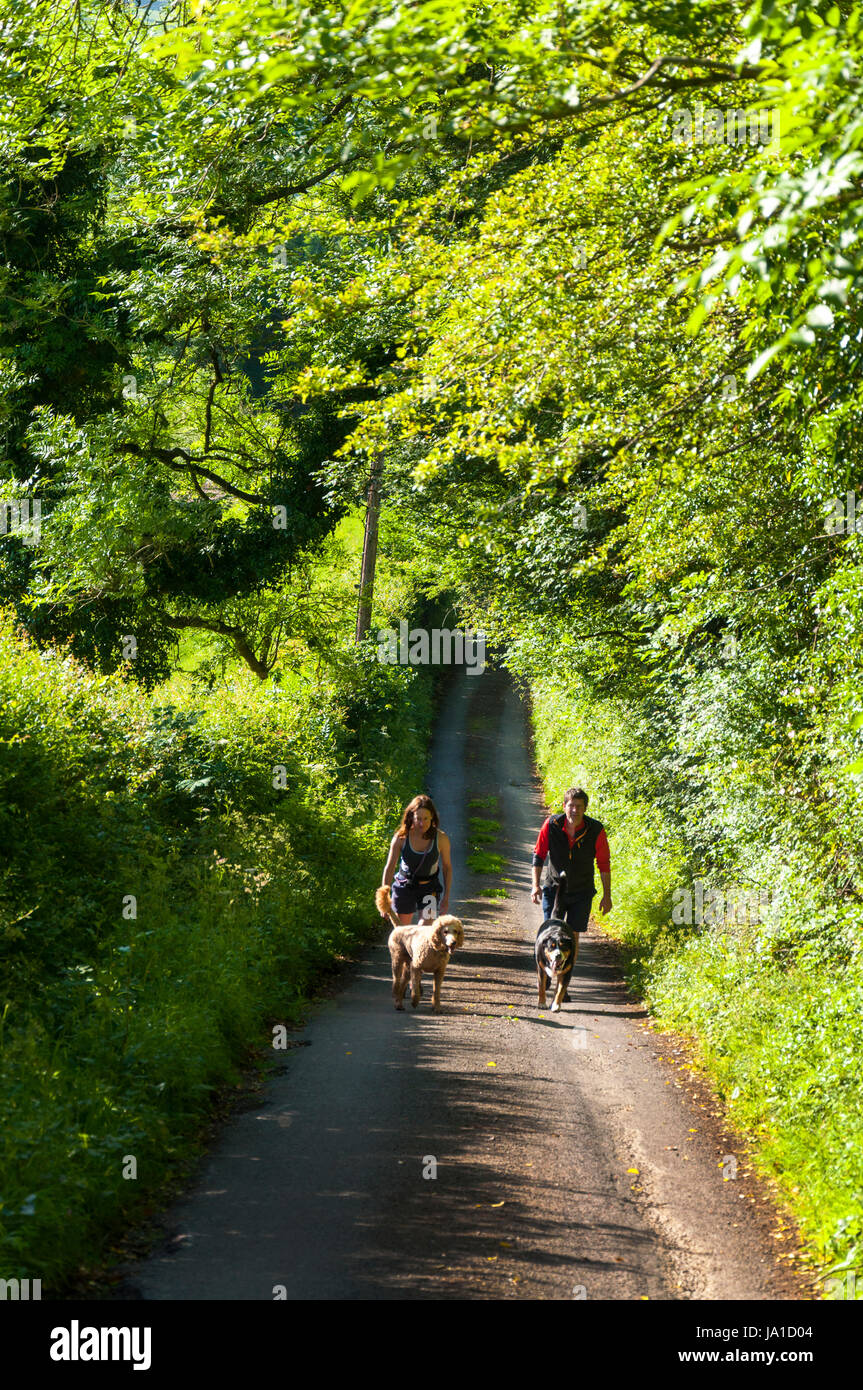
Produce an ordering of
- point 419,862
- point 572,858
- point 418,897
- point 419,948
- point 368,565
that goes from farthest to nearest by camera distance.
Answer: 1. point 368,565
2. point 572,858
3. point 418,897
4. point 419,862
5. point 419,948

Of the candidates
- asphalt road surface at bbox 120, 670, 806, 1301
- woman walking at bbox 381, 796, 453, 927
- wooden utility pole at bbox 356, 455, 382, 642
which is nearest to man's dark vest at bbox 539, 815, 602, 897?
woman walking at bbox 381, 796, 453, 927

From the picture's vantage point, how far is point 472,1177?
6582 mm

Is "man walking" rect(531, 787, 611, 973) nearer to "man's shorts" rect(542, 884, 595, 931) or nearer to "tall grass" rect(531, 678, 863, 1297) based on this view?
"man's shorts" rect(542, 884, 595, 931)

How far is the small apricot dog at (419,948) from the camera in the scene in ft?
30.5

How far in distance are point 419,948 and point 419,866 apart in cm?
79

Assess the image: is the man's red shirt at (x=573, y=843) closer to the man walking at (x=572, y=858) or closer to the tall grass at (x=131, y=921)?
the man walking at (x=572, y=858)

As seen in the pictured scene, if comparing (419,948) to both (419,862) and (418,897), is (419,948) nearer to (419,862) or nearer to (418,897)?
(418,897)

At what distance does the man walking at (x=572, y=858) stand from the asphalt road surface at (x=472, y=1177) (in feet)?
3.79

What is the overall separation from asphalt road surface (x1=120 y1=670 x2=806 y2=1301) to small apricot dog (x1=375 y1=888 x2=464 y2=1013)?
13.2 inches

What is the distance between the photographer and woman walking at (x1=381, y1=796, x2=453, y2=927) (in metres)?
10.1

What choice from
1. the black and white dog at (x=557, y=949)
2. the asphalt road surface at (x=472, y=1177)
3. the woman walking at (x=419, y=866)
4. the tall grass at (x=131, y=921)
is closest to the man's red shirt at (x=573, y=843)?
the black and white dog at (x=557, y=949)

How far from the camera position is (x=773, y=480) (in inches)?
416

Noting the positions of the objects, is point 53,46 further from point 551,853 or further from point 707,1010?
point 707,1010

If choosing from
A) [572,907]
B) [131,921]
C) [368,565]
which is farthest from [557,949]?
[368,565]
